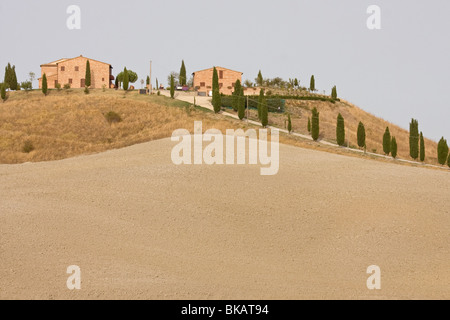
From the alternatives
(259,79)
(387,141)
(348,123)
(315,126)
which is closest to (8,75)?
(259,79)

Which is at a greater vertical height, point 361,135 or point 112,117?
point 112,117

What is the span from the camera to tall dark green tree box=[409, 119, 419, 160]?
58.2 m

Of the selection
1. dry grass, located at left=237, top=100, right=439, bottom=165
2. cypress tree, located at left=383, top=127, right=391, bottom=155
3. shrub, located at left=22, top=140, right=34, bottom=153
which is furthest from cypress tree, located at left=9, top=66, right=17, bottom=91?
cypress tree, located at left=383, top=127, right=391, bottom=155

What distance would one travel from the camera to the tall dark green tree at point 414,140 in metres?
58.2

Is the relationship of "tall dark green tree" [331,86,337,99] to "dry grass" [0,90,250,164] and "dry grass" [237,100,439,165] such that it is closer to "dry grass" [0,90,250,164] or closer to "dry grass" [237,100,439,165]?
"dry grass" [237,100,439,165]

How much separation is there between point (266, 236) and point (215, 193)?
17.5ft

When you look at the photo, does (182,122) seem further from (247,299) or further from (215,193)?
(247,299)

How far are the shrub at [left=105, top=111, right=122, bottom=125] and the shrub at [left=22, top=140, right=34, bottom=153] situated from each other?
31.7 feet

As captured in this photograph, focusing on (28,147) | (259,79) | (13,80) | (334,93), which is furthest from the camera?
(259,79)

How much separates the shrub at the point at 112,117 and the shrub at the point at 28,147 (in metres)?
9.66

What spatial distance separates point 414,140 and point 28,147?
42.9 metres

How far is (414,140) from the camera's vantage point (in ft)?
191

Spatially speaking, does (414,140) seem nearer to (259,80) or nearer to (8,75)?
(259,80)

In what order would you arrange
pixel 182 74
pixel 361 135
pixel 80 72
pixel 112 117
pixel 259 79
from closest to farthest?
pixel 112 117 → pixel 361 135 → pixel 80 72 → pixel 182 74 → pixel 259 79
